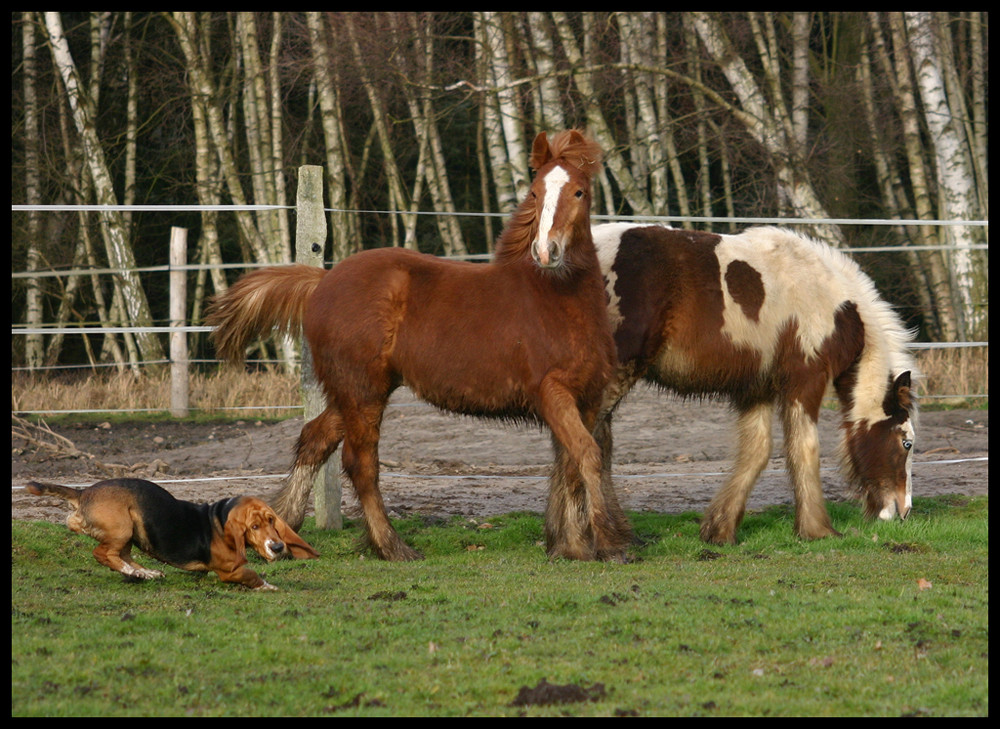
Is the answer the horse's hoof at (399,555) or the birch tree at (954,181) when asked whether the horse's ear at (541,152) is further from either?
the birch tree at (954,181)

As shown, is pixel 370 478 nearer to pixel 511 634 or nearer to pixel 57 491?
pixel 57 491

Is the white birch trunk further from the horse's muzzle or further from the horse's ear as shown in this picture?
the horse's muzzle

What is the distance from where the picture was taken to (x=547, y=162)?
6203mm

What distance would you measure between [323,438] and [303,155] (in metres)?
12.3

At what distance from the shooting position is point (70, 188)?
1880 cm

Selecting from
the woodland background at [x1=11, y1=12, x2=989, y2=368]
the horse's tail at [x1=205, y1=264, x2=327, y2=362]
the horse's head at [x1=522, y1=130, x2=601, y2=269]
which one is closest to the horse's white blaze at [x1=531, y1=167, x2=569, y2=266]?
the horse's head at [x1=522, y1=130, x2=601, y2=269]

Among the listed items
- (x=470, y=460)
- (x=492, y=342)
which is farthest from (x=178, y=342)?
(x=492, y=342)

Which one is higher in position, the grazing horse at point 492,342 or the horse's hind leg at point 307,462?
the grazing horse at point 492,342

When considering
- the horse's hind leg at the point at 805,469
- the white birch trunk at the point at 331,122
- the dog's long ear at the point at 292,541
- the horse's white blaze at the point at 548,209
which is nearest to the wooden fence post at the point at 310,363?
the dog's long ear at the point at 292,541

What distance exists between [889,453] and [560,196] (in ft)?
9.71

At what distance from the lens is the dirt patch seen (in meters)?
8.48

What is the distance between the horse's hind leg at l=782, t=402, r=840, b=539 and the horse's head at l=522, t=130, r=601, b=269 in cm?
187

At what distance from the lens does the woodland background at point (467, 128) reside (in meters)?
15.4

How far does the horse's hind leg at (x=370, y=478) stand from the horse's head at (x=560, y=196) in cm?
142
